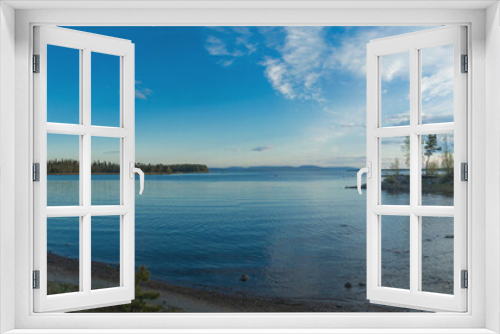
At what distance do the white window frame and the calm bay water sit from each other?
5.29 metres

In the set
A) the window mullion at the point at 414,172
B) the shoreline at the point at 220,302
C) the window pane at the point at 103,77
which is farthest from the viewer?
the shoreline at the point at 220,302

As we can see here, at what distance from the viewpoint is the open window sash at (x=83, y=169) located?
1.77m

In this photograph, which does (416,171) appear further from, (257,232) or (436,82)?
(257,232)

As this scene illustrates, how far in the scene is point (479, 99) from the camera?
175 centimetres

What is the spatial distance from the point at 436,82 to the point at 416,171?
35.9 inches

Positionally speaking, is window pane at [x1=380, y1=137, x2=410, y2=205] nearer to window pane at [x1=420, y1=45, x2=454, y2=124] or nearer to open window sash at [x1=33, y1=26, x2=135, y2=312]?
window pane at [x1=420, y1=45, x2=454, y2=124]

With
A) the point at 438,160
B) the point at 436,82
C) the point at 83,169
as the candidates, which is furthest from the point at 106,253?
the point at 436,82

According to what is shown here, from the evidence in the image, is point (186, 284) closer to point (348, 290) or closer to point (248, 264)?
point (248, 264)

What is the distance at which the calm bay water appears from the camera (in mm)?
7230

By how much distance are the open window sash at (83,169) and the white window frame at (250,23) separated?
0.13ft

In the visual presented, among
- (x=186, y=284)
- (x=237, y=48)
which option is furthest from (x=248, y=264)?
(x=237, y=48)

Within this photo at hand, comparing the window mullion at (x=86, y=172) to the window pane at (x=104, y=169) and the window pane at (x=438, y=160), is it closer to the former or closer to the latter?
the window pane at (x=104, y=169)

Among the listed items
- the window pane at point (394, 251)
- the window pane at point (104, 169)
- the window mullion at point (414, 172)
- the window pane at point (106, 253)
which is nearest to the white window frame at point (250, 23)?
the window mullion at point (414, 172)

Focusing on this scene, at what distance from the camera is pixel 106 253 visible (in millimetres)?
6906
